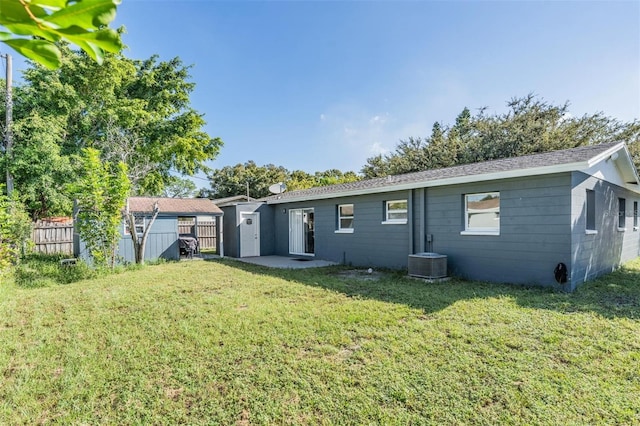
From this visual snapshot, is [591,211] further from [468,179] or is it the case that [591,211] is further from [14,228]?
[14,228]

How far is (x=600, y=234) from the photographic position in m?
8.60

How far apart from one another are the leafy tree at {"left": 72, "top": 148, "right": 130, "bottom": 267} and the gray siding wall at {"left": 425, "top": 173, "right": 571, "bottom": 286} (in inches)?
345

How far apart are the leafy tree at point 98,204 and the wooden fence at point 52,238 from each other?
17.8 ft

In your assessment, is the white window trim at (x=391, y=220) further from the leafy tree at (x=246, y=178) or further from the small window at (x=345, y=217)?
the leafy tree at (x=246, y=178)

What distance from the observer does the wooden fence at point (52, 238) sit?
13.4m

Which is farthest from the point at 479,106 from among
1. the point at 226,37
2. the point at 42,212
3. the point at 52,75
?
the point at 42,212

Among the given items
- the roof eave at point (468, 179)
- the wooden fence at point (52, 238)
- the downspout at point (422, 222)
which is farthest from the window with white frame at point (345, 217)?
the wooden fence at point (52, 238)

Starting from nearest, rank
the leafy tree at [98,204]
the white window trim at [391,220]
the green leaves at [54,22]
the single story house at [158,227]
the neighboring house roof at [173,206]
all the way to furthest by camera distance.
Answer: the green leaves at [54,22], the leafy tree at [98,204], the white window trim at [391,220], the single story house at [158,227], the neighboring house roof at [173,206]

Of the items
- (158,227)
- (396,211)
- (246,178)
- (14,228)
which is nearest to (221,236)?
(158,227)

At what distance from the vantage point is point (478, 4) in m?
8.70

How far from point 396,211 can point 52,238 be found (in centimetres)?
1371

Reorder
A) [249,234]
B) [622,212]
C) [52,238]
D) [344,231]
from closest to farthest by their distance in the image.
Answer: [622,212] → [344,231] → [52,238] → [249,234]

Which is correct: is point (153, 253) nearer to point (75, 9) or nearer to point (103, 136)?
point (103, 136)

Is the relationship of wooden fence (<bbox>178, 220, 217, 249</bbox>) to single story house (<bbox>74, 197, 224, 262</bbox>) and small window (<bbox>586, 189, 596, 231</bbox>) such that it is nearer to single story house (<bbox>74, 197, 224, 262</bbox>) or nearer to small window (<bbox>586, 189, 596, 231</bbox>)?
single story house (<bbox>74, 197, 224, 262</bbox>)
